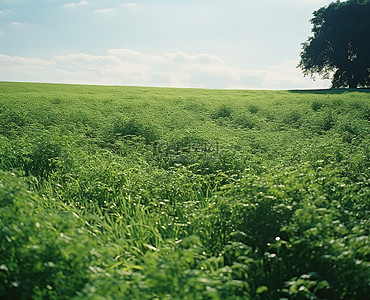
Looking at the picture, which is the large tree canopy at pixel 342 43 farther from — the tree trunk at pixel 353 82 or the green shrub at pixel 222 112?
the green shrub at pixel 222 112

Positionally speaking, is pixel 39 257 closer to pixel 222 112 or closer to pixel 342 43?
pixel 222 112

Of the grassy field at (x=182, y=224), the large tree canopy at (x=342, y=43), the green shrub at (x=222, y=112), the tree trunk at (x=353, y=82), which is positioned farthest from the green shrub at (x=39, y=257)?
the tree trunk at (x=353, y=82)

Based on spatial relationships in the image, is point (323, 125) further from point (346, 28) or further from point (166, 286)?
point (346, 28)

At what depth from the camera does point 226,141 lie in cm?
1033

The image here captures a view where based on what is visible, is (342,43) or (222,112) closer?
(222,112)

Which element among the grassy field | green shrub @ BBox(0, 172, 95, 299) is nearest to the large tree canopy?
the grassy field

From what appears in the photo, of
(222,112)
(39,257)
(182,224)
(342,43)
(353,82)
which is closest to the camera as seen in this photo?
(39,257)

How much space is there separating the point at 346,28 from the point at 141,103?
29575 mm

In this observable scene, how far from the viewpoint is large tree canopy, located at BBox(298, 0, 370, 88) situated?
38.3 m

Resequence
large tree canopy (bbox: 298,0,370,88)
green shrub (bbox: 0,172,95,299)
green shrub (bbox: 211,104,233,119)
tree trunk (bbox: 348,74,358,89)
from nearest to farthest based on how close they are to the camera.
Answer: green shrub (bbox: 0,172,95,299) < green shrub (bbox: 211,104,233,119) < large tree canopy (bbox: 298,0,370,88) < tree trunk (bbox: 348,74,358,89)

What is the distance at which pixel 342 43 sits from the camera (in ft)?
128

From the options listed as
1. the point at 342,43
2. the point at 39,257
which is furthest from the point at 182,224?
the point at 342,43

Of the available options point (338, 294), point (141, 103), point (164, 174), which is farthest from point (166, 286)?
point (141, 103)

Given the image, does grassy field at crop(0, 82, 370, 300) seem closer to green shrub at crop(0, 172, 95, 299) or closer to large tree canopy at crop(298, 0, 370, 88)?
green shrub at crop(0, 172, 95, 299)
